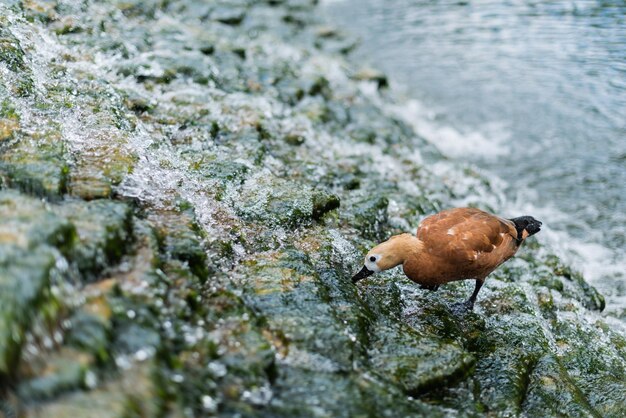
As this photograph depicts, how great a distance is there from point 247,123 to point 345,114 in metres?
3.01

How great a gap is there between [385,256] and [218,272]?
4.98 feet

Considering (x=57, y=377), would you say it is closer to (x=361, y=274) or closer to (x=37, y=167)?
(x=37, y=167)

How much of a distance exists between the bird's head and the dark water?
13.1ft

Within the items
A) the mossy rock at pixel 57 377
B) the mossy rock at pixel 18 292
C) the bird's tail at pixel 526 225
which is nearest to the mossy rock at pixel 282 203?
the bird's tail at pixel 526 225

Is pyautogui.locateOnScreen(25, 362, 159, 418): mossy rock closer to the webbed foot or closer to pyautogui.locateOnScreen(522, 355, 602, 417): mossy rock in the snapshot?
pyautogui.locateOnScreen(522, 355, 602, 417): mossy rock

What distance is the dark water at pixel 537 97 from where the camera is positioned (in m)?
9.35

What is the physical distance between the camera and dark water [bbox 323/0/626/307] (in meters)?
9.35

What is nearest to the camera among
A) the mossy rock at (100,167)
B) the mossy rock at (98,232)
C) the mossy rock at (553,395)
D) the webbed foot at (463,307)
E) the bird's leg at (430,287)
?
the mossy rock at (98,232)

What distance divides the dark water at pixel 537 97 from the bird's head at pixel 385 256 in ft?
13.1

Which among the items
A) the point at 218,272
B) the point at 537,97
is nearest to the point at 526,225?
the point at 218,272

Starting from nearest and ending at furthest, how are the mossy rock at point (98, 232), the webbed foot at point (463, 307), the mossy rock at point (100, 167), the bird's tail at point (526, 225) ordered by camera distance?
the mossy rock at point (98, 232)
the mossy rock at point (100, 167)
the webbed foot at point (463, 307)
the bird's tail at point (526, 225)

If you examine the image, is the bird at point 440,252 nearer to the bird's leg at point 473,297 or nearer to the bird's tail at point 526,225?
the bird's leg at point 473,297

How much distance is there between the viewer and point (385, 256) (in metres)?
5.20

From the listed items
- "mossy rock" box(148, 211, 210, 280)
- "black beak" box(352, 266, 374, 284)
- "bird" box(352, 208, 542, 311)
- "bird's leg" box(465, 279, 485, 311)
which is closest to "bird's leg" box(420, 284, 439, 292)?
"bird" box(352, 208, 542, 311)
